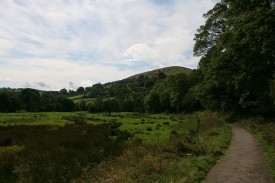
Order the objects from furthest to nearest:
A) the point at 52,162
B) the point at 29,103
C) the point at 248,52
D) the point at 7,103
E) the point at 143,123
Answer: the point at 29,103 → the point at 7,103 → the point at 143,123 → the point at 248,52 → the point at 52,162

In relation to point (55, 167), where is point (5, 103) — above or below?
above

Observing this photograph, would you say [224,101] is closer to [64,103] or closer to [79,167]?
[79,167]

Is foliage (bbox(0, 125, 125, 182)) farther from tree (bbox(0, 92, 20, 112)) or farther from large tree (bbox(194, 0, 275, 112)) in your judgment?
tree (bbox(0, 92, 20, 112))

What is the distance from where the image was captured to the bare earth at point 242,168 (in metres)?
13.2

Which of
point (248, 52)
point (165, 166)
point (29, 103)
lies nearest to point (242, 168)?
point (165, 166)

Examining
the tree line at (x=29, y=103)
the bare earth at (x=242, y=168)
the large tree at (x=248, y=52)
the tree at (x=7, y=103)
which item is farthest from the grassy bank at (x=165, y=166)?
the tree line at (x=29, y=103)

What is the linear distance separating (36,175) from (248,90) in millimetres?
26811

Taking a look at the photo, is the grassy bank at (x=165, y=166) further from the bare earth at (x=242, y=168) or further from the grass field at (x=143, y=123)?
the grass field at (x=143, y=123)

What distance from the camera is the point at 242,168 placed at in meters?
15.2

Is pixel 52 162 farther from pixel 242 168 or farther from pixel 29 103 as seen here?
pixel 29 103

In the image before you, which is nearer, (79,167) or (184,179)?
(184,179)

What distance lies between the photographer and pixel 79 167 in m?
19.5

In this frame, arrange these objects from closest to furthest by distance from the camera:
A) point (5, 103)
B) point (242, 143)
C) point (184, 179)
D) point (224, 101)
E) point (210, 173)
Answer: point (184, 179) → point (210, 173) → point (242, 143) → point (224, 101) → point (5, 103)

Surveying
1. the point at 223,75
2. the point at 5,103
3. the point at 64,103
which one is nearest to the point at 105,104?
the point at 64,103
